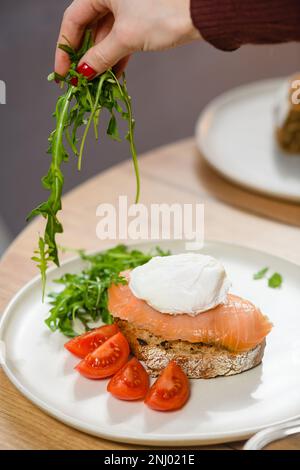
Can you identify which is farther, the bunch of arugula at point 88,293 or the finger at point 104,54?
the bunch of arugula at point 88,293

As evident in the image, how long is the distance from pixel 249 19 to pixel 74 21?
39cm

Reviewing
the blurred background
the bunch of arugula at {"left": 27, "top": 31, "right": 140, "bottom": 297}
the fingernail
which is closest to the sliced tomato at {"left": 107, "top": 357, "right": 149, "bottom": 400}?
the bunch of arugula at {"left": 27, "top": 31, "right": 140, "bottom": 297}

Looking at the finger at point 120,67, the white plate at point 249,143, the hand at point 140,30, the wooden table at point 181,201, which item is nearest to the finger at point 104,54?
the hand at point 140,30

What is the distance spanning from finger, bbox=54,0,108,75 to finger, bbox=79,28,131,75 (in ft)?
0.30

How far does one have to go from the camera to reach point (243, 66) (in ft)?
16.7

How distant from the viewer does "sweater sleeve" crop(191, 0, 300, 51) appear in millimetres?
1507

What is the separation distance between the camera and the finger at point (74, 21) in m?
1.64

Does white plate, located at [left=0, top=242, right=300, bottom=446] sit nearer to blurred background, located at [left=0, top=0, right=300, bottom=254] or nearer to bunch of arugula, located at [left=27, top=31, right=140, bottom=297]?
bunch of arugula, located at [left=27, top=31, right=140, bottom=297]

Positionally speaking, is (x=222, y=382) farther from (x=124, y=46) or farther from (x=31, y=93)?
(x=31, y=93)

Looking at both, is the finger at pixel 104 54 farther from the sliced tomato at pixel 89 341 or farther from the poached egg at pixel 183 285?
the sliced tomato at pixel 89 341

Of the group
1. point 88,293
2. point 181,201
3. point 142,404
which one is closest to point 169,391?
point 142,404

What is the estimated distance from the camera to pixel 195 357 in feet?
5.21

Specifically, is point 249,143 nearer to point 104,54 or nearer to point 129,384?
point 104,54

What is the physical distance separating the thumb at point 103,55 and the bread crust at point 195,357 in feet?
1.89
